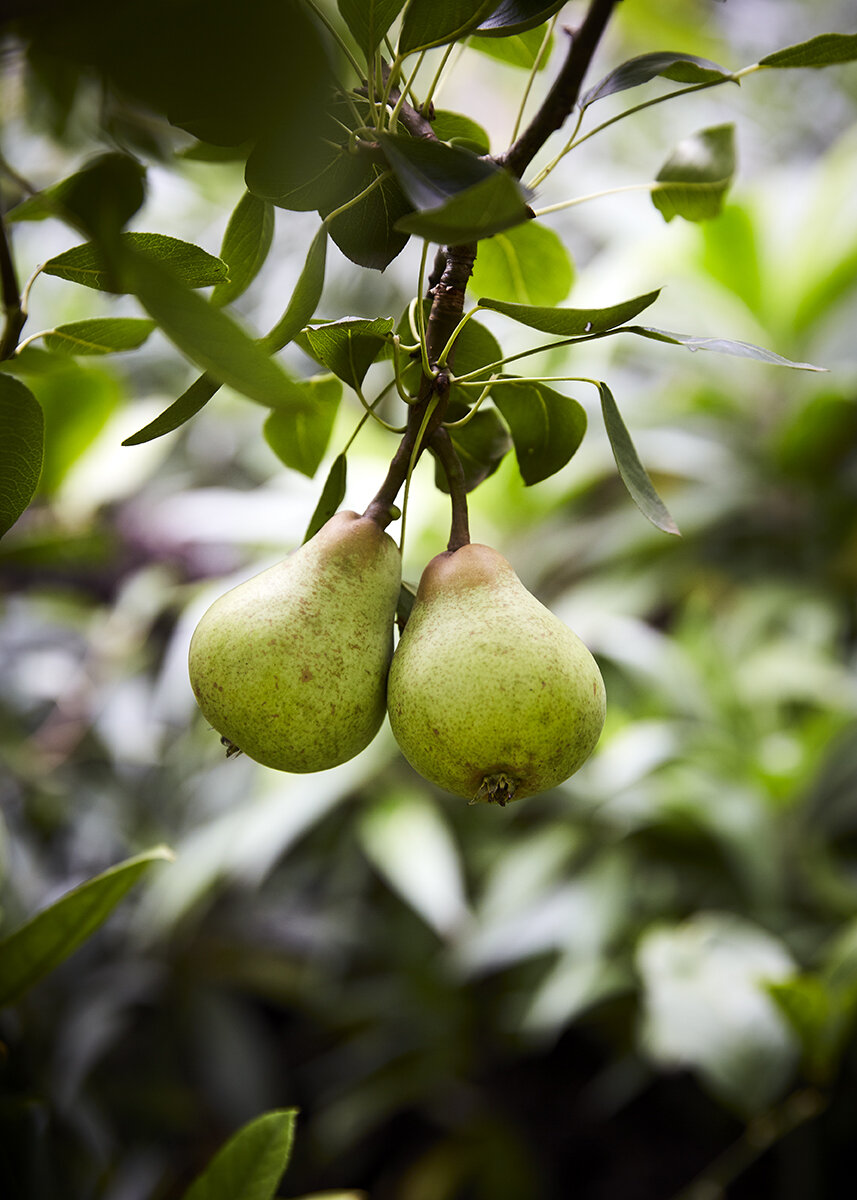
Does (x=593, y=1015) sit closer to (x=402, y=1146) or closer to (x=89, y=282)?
(x=402, y=1146)

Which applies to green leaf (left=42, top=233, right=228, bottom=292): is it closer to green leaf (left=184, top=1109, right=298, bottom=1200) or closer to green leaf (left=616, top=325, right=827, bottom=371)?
green leaf (left=616, top=325, right=827, bottom=371)

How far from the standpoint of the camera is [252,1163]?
1.08 ft

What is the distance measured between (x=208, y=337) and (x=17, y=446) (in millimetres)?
116

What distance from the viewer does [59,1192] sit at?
14.5 inches

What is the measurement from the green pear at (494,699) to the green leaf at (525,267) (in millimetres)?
157

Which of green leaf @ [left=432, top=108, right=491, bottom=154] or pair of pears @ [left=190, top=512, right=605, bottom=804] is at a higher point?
green leaf @ [left=432, top=108, right=491, bottom=154]

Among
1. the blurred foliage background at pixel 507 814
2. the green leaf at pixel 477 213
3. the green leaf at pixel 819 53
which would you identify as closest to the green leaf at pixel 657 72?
the green leaf at pixel 819 53

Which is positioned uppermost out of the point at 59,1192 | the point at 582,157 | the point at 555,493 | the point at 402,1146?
the point at 582,157

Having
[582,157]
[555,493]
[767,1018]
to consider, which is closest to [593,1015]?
[767,1018]

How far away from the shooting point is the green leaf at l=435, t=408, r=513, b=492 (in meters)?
0.33

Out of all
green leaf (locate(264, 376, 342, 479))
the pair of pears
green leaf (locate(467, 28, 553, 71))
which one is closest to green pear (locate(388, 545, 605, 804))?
the pair of pears

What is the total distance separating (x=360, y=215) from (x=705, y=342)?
110 millimetres

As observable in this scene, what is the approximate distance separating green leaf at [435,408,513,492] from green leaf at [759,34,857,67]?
142 mm

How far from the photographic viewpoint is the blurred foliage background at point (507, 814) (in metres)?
0.99
